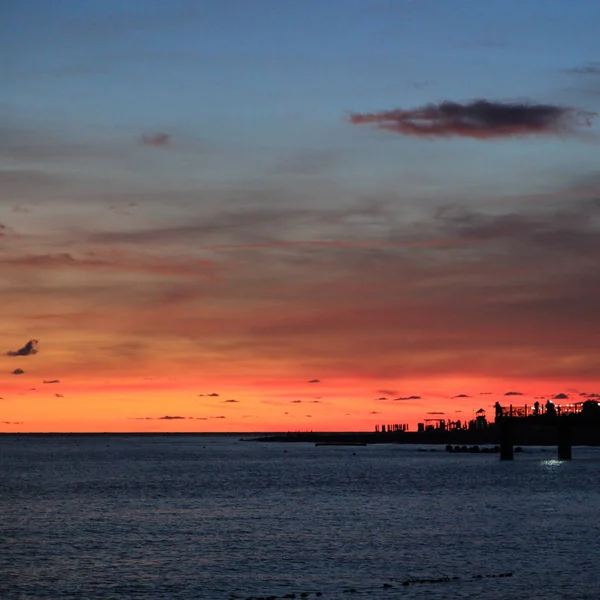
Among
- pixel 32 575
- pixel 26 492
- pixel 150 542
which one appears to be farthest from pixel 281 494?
pixel 32 575

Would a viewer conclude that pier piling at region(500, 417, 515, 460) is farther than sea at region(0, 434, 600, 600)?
Yes

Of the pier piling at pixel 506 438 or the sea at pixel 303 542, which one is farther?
the pier piling at pixel 506 438

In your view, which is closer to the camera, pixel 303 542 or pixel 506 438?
pixel 303 542

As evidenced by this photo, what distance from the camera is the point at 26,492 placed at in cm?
11775

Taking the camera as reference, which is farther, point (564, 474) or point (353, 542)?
point (564, 474)

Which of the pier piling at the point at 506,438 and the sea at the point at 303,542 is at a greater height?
the pier piling at the point at 506,438

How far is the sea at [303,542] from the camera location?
49.7 meters

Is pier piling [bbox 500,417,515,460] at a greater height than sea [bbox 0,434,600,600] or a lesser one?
greater

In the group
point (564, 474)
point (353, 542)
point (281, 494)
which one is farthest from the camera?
point (564, 474)

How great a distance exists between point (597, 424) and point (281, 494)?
205 feet

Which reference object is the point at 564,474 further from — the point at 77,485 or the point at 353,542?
the point at 353,542

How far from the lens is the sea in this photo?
49688 mm

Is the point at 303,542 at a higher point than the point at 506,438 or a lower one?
lower

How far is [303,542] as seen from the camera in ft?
219
